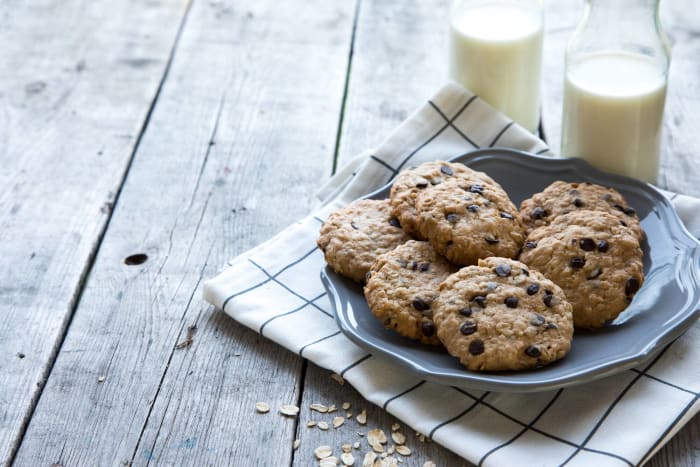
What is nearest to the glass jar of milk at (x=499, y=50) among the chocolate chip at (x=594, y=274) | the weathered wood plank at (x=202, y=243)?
the weathered wood plank at (x=202, y=243)

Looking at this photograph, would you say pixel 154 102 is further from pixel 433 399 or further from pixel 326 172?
pixel 433 399

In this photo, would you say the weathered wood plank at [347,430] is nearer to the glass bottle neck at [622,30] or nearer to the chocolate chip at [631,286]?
the chocolate chip at [631,286]

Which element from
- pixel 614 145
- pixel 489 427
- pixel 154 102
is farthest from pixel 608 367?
pixel 154 102

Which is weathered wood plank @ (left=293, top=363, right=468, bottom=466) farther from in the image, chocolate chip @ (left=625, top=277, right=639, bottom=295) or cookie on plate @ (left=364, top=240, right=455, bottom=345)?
chocolate chip @ (left=625, top=277, right=639, bottom=295)

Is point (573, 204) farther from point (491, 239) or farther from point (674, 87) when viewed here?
point (674, 87)

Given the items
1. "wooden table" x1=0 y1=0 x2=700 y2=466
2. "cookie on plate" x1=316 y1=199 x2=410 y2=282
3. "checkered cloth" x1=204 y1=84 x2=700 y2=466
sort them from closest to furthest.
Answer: "checkered cloth" x1=204 y1=84 x2=700 y2=466 < "wooden table" x1=0 y1=0 x2=700 y2=466 < "cookie on plate" x1=316 y1=199 x2=410 y2=282

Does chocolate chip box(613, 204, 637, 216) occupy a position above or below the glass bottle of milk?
below

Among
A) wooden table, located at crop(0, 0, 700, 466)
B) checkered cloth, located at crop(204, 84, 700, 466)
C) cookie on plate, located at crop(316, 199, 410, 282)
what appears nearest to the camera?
checkered cloth, located at crop(204, 84, 700, 466)

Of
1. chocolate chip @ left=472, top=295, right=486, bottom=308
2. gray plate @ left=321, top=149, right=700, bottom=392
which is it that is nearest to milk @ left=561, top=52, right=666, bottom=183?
gray plate @ left=321, top=149, right=700, bottom=392
